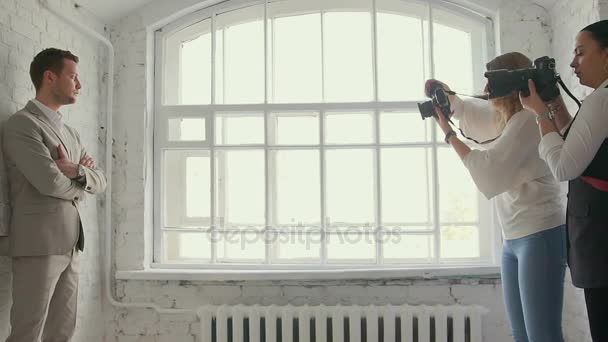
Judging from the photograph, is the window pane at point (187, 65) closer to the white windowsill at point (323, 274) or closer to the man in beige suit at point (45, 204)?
the man in beige suit at point (45, 204)

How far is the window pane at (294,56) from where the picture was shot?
10.2 feet

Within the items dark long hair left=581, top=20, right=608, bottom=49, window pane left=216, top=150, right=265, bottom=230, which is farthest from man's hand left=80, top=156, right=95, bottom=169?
dark long hair left=581, top=20, right=608, bottom=49

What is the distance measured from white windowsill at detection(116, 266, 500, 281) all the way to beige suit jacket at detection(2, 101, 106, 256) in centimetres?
81

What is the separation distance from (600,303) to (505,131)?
0.72m

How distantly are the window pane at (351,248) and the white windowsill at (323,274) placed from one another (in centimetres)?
20

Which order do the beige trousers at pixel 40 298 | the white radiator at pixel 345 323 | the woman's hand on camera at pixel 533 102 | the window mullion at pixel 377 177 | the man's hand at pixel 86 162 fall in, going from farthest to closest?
the window mullion at pixel 377 177, the white radiator at pixel 345 323, the man's hand at pixel 86 162, the beige trousers at pixel 40 298, the woman's hand on camera at pixel 533 102

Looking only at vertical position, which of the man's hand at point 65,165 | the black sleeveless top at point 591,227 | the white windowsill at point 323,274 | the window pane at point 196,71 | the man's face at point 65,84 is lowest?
the white windowsill at point 323,274

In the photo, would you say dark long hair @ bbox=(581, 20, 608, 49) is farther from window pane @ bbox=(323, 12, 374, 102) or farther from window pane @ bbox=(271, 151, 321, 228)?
window pane @ bbox=(271, 151, 321, 228)

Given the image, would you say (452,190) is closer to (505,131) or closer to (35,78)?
(505,131)

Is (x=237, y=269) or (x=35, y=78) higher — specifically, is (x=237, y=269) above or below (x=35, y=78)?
below

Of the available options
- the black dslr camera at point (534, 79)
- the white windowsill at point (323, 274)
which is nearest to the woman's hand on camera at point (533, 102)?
the black dslr camera at point (534, 79)

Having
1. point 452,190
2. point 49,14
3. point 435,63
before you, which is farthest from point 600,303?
point 49,14

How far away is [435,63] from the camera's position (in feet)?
10.1

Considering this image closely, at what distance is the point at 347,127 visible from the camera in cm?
310
